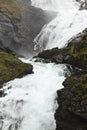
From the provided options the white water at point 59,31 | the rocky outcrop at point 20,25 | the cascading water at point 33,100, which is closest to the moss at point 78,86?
the cascading water at point 33,100

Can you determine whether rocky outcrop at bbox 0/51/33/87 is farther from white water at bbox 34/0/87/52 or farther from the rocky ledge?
white water at bbox 34/0/87/52

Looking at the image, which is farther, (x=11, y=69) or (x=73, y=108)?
(x=11, y=69)

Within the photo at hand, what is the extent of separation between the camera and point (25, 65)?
3234 cm

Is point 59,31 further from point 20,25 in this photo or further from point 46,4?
point 46,4

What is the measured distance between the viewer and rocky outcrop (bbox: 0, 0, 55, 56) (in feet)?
174

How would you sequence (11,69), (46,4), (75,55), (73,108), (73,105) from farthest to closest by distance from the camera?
(46,4), (75,55), (11,69), (73,105), (73,108)

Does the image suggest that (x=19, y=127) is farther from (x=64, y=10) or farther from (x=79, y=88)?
(x=64, y=10)

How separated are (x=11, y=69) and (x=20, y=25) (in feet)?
84.6

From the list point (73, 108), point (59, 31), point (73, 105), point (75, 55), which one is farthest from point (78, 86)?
point (59, 31)

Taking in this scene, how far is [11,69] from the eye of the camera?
3134 cm

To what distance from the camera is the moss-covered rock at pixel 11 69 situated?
Result: 30.1 metres

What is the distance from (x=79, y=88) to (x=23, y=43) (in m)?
33.2

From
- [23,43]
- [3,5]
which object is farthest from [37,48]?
[3,5]

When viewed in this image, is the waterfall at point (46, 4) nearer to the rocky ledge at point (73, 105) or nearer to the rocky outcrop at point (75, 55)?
the rocky outcrop at point (75, 55)
